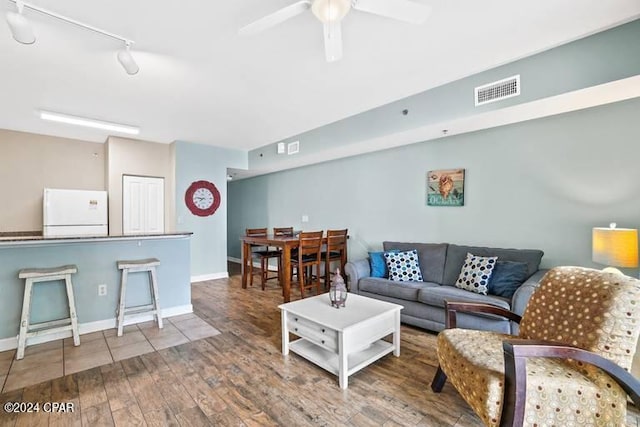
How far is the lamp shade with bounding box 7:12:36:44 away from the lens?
1.71 metres

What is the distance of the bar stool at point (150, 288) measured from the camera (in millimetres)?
2938

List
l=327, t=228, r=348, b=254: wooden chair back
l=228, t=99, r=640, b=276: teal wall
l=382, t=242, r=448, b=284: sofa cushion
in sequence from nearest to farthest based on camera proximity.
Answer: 1. l=228, t=99, r=640, b=276: teal wall
2. l=382, t=242, r=448, b=284: sofa cushion
3. l=327, t=228, r=348, b=254: wooden chair back

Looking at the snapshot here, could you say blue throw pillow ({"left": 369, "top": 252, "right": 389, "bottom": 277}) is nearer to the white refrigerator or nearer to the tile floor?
the tile floor

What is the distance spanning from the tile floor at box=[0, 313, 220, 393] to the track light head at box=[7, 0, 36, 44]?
7.81 feet

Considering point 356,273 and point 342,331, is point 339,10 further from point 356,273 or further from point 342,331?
point 356,273

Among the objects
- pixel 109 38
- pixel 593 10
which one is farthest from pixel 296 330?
pixel 593 10

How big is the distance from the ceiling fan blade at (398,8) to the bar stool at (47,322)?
3.30 m

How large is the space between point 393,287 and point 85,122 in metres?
4.72

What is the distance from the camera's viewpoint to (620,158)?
99.0 inches

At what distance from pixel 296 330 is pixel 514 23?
2.88 m

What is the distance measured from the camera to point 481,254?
3.12 meters

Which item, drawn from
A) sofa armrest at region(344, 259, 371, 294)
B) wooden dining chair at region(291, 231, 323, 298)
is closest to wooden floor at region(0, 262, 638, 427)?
sofa armrest at region(344, 259, 371, 294)

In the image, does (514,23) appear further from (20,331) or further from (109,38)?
(20,331)

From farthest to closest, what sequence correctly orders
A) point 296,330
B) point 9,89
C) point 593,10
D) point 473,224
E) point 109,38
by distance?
1. point 473,224
2. point 9,89
3. point 296,330
4. point 109,38
5. point 593,10
